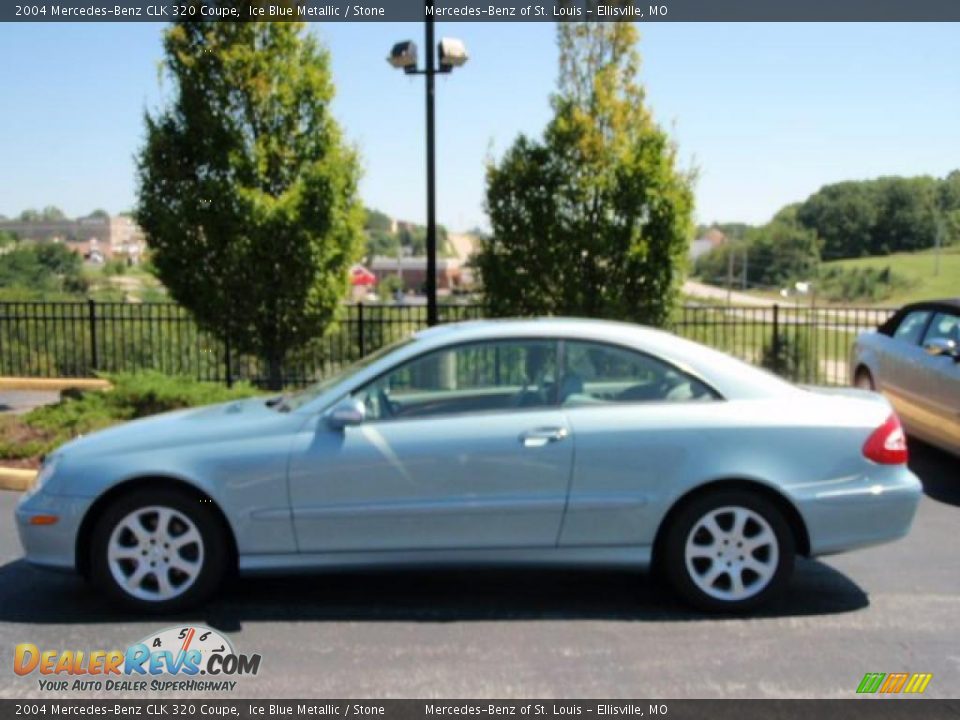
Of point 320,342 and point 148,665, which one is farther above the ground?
point 320,342

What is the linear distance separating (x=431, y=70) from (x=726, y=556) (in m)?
7.31

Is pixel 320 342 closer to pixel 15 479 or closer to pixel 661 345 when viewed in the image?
pixel 15 479

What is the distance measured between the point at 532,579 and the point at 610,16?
8.63 meters

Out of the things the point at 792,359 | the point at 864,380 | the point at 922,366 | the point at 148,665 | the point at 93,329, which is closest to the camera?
the point at 148,665

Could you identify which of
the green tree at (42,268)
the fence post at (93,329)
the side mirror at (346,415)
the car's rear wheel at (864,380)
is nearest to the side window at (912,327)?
the car's rear wheel at (864,380)

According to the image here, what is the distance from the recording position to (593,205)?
1197 cm

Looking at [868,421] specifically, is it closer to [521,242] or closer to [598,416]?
[598,416]

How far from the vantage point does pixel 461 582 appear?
548 centimetres

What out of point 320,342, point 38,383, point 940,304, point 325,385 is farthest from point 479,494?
point 38,383

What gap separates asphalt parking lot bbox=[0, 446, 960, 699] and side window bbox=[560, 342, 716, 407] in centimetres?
107

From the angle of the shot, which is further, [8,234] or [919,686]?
[8,234]

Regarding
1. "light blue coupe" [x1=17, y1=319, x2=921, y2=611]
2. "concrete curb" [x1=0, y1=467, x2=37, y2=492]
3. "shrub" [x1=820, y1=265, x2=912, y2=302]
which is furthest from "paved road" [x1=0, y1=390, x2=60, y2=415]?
"shrub" [x1=820, y1=265, x2=912, y2=302]
